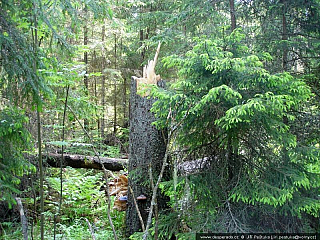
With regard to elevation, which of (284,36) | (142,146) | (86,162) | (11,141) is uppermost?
(284,36)

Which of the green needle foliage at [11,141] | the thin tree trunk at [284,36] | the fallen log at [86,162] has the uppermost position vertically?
the thin tree trunk at [284,36]

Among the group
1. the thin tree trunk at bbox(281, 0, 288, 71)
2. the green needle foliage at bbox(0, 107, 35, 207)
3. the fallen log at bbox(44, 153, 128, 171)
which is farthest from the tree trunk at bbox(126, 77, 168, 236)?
the thin tree trunk at bbox(281, 0, 288, 71)

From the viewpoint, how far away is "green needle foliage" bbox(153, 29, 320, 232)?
9.85 feet

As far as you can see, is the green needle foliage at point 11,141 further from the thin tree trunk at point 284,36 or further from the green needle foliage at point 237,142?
the thin tree trunk at point 284,36

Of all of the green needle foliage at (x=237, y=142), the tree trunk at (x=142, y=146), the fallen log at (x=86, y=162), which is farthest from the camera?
the fallen log at (x=86, y=162)

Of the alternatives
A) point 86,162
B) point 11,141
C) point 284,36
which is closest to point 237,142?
point 284,36

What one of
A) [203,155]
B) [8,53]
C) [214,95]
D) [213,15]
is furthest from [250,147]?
[213,15]

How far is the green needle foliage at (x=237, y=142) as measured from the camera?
3002 millimetres

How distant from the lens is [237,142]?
10.8 feet

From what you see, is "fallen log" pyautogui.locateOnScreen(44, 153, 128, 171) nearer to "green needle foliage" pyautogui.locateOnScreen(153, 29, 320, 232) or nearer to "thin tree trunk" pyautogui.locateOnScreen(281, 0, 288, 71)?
"green needle foliage" pyautogui.locateOnScreen(153, 29, 320, 232)

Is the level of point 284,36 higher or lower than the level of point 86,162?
higher

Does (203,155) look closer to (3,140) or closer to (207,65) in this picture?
(207,65)

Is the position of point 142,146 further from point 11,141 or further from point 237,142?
point 11,141

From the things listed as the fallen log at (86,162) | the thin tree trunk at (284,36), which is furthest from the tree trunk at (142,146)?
the thin tree trunk at (284,36)
